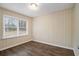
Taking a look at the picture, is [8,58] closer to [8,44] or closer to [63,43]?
[8,44]

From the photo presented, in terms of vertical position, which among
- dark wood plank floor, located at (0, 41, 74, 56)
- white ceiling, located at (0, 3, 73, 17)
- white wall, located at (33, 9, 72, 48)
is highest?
white ceiling, located at (0, 3, 73, 17)

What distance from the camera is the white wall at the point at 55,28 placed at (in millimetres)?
2328

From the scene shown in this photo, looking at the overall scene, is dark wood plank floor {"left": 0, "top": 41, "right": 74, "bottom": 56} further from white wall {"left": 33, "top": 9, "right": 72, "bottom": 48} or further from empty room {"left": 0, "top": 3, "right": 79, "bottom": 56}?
white wall {"left": 33, "top": 9, "right": 72, "bottom": 48}

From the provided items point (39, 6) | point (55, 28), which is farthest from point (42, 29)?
point (39, 6)

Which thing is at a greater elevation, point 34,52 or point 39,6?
point 39,6

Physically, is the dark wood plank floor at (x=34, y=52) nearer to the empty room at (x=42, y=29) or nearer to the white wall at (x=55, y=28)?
the empty room at (x=42, y=29)

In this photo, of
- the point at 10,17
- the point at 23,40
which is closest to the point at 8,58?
the point at 10,17

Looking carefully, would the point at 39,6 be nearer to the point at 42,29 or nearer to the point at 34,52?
the point at 34,52

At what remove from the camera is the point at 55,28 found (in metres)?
2.67

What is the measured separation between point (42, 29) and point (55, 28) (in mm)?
683

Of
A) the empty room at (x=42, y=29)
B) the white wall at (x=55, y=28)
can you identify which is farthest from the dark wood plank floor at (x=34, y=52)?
the white wall at (x=55, y=28)

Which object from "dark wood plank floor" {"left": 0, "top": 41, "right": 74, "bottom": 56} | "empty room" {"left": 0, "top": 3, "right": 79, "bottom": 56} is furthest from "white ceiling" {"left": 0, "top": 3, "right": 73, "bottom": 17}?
"dark wood plank floor" {"left": 0, "top": 41, "right": 74, "bottom": 56}

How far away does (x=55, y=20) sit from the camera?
255 centimetres

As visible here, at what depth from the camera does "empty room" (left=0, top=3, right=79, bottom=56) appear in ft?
5.80
